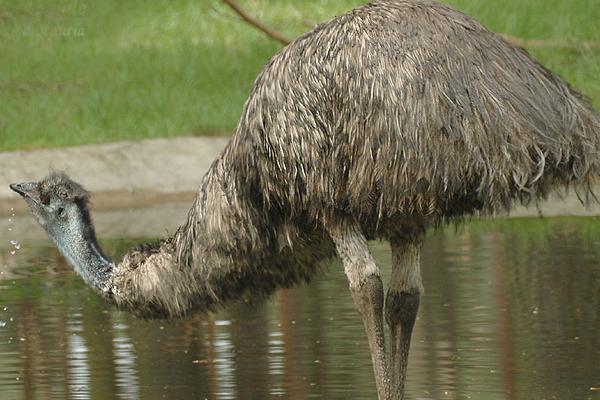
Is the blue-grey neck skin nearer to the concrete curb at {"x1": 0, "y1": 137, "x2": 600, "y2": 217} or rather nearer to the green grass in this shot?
the concrete curb at {"x1": 0, "y1": 137, "x2": 600, "y2": 217}

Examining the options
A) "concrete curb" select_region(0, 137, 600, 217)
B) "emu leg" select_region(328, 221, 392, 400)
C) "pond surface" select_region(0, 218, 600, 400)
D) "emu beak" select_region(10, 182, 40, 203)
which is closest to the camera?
"emu leg" select_region(328, 221, 392, 400)

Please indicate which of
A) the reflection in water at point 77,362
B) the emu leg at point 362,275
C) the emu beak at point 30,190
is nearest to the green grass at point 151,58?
the reflection in water at point 77,362

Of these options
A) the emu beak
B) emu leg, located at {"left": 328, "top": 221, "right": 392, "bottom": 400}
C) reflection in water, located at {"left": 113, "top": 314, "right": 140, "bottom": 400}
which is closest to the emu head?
the emu beak

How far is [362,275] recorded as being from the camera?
7.41 meters

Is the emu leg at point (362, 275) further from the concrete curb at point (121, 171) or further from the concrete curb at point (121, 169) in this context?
the concrete curb at point (121, 169)

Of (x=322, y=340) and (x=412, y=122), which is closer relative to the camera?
(x=412, y=122)

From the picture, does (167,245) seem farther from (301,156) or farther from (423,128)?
(423,128)

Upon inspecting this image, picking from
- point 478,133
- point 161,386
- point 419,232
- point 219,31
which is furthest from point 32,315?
point 219,31

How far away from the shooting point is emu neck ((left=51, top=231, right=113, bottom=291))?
25.5 feet

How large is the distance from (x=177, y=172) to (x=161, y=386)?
8291 millimetres

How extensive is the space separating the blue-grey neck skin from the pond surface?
37 centimetres

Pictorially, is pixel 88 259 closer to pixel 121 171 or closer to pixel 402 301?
pixel 402 301

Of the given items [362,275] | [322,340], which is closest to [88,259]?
[362,275]

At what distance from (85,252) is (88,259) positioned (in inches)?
1.2
